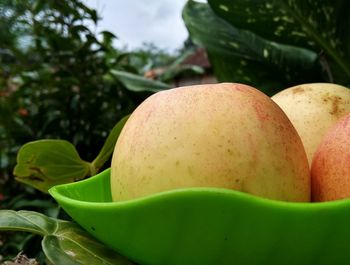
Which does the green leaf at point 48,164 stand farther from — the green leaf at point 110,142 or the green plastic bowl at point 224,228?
the green plastic bowl at point 224,228

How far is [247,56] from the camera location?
1.15 metres

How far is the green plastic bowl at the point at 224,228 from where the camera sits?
0.30m

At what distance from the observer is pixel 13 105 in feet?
4.17

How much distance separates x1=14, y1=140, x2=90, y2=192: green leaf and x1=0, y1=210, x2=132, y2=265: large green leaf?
165mm

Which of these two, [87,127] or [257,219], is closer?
[257,219]

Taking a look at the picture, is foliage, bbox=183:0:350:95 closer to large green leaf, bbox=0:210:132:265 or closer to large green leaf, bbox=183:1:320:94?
large green leaf, bbox=183:1:320:94

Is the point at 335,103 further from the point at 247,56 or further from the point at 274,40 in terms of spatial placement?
the point at 247,56

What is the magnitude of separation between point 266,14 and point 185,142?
2.21ft

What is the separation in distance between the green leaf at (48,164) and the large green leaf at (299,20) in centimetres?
48

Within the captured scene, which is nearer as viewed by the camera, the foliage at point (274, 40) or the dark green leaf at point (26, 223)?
the dark green leaf at point (26, 223)

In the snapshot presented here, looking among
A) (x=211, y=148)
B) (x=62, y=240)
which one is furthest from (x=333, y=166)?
(x=62, y=240)

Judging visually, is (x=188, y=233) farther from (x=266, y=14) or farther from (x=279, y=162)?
(x=266, y=14)

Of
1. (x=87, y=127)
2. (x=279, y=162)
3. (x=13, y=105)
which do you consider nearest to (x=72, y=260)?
(x=279, y=162)

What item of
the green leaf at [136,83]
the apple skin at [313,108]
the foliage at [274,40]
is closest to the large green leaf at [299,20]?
the foliage at [274,40]
